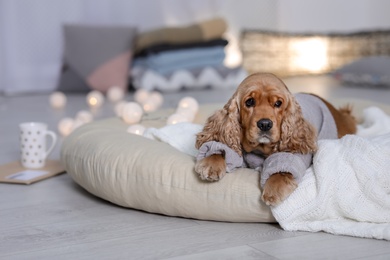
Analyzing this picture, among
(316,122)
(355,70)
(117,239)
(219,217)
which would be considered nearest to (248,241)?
(219,217)

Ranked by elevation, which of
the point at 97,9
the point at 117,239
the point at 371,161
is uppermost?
the point at 97,9

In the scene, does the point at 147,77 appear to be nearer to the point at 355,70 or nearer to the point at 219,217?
the point at 355,70

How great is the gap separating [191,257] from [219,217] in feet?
0.85

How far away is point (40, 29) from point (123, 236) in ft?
11.4

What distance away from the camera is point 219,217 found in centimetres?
182

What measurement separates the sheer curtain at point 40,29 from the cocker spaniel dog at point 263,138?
327 cm

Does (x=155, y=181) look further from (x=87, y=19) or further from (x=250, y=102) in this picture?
(x=87, y=19)

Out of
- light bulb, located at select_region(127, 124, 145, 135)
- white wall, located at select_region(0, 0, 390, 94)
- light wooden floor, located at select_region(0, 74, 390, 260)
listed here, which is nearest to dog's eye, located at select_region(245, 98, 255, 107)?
light wooden floor, located at select_region(0, 74, 390, 260)

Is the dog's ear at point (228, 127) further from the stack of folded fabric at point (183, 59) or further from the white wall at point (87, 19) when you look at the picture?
the white wall at point (87, 19)

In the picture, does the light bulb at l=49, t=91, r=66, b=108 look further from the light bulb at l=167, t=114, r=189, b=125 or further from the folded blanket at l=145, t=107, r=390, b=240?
the folded blanket at l=145, t=107, r=390, b=240

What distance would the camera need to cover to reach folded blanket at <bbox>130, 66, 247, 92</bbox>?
4719 millimetres

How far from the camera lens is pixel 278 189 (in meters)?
1.69

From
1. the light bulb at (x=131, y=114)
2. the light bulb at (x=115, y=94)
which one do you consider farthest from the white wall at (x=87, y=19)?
the light bulb at (x=131, y=114)

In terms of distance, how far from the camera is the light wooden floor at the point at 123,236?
62.8 inches
